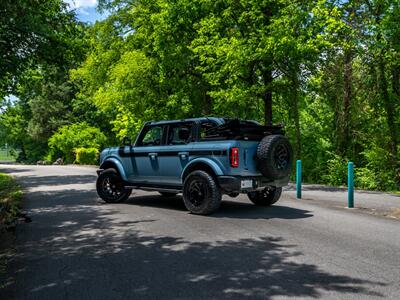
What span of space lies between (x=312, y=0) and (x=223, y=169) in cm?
1058

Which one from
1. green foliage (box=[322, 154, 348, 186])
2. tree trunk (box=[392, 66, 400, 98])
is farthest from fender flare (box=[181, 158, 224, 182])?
tree trunk (box=[392, 66, 400, 98])

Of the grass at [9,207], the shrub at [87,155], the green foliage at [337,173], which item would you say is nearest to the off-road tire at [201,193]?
the grass at [9,207]

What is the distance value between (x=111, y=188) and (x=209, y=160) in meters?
3.45

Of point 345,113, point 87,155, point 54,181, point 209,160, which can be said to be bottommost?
point 54,181

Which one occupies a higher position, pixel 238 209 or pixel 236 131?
pixel 236 131

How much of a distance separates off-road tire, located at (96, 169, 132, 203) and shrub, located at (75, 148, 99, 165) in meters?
26.8

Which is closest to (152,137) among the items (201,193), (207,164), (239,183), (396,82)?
(207,164)

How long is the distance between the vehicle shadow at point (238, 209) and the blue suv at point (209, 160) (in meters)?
0.37

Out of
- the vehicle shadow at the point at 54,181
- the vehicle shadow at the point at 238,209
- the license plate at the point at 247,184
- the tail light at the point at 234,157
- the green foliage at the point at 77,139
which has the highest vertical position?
the green foliage at the point at 77,139

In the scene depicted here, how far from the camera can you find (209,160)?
8273 mm

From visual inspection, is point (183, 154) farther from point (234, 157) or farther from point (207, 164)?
point (234, 157)

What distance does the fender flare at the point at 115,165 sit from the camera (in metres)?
10.1

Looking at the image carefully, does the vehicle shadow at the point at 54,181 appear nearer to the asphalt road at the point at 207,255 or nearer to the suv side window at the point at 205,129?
the asphalt road at the point at 207,255

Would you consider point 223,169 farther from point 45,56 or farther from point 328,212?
point 45,56
